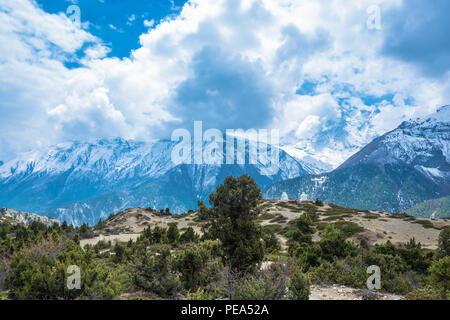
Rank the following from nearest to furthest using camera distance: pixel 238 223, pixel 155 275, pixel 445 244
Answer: pixel 155 275 < pixel 238 223 < pixel 445 244

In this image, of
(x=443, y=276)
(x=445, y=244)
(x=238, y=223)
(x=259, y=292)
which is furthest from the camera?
(x=445, y=244)

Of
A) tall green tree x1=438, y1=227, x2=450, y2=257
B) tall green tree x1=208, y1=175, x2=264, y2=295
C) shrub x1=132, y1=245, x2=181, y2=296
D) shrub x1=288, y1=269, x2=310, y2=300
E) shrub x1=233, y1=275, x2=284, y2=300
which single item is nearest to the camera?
shrub x1=233, y1=275, x2=284, y2=300

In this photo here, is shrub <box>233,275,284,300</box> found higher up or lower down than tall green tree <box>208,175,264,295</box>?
lower down

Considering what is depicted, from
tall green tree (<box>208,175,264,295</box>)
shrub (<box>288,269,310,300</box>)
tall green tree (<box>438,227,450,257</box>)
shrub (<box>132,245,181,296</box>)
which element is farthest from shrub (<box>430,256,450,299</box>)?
tall green tree (<box>438,227,450,257</box>)

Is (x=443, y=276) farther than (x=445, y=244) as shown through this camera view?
No

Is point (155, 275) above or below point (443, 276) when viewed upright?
below

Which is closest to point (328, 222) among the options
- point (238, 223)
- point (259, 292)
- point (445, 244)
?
point (445, 244)

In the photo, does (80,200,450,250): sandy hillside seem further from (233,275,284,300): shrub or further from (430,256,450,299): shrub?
(233,275,284,300): shrub

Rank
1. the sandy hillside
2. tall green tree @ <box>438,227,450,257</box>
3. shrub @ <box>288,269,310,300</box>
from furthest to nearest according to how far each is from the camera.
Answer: the sandy hillside → tall green tree @ <box>438,227,450,257</box> → shrub @ <box>288,269,310,300</box>

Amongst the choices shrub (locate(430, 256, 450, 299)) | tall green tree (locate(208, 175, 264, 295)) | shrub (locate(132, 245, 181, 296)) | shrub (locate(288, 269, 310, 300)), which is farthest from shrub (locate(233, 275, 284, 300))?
shrub (locate(430, 256, 450, 299))

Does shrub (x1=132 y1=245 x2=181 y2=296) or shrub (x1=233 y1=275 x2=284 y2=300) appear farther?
shrub (x1=132 y1=245 x2=181 y2=296)

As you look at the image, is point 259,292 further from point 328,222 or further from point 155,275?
point 328,222
